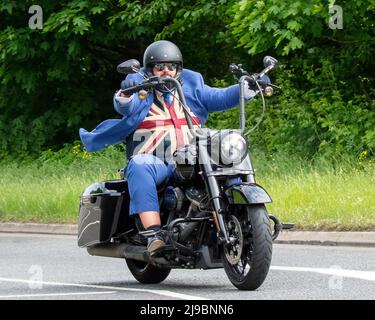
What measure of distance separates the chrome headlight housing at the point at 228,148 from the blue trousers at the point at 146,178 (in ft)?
1.47

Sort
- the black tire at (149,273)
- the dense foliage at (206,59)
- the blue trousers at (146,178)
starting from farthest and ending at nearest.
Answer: the dense foliage at (206,59), the black tire at (149,273), the blue trousers at (146,178)

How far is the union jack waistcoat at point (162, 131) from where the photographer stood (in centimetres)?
1045

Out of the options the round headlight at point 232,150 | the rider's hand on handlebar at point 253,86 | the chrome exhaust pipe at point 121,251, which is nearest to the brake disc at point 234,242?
the round headlight at point 232,150

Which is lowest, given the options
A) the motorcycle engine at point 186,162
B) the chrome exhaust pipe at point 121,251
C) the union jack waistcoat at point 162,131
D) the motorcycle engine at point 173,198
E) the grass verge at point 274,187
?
the grass verge at point 274,187

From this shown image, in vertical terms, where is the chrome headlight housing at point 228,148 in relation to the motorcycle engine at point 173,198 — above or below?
above

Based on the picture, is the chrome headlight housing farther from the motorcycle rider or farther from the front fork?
the motorcycle rider

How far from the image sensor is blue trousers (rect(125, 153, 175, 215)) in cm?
1020

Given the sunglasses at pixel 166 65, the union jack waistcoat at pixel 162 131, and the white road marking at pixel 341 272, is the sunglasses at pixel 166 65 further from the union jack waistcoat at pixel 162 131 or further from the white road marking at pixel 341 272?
the white road marking at pixel 341 272

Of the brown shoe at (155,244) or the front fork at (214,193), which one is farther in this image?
the brown shoe at (155,244)

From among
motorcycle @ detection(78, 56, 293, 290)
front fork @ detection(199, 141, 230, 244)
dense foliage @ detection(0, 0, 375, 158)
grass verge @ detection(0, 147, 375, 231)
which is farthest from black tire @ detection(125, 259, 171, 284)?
dense foliage @ detection(0, 0, 375, 158)

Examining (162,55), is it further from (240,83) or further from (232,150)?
(232,150)

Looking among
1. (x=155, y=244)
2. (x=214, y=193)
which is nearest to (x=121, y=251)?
(x=155, y=244)

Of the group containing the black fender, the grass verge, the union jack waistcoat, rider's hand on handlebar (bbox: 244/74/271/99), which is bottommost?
the grass verge
